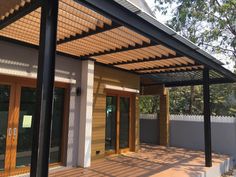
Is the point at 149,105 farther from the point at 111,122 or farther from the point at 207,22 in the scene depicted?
the point at 111,122

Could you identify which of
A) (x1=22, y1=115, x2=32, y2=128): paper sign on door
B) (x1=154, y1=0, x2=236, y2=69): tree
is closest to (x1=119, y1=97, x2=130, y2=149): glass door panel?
(x1=22, y1=115, x2=32, y2=128): paper sign on door

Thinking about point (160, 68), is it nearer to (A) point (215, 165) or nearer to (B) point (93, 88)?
(B) point (93, 88)

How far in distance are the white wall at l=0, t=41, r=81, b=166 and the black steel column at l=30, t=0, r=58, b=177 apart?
302 cm

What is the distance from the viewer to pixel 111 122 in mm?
9008

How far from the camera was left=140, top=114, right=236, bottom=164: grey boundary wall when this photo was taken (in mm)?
10453

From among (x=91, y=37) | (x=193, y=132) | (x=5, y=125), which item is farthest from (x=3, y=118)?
(x=193, y=132)

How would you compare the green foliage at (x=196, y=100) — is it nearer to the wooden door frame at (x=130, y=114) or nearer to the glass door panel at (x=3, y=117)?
the wooden door frame at (x=130, y=114)

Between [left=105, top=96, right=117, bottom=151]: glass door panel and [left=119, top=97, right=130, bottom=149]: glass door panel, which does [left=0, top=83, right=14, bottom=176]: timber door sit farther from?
[left=119, top=97, right=130, bottom=149]: glass door panel

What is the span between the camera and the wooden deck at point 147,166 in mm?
6465

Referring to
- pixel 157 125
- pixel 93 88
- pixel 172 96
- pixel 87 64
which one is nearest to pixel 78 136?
pixel 93 88

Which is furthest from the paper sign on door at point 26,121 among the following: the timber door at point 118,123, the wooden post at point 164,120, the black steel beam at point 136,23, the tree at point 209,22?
the tree at point 209,22

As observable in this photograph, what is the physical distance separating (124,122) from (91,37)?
4.93 m

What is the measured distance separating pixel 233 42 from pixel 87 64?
31.7ft

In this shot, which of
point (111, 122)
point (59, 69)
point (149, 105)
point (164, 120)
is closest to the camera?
point (59, 69)
